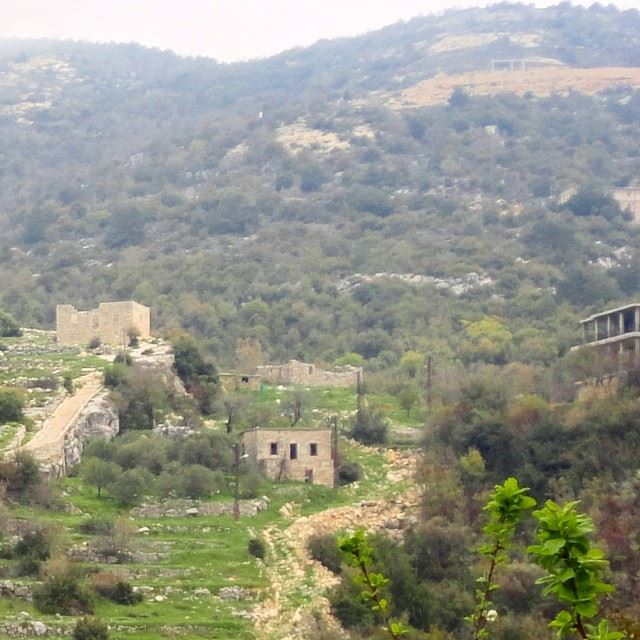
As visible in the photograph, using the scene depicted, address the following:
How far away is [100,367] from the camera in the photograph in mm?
50531

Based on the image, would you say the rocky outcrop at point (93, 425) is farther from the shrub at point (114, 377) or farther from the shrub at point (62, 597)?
the shrub at point (62, 597)

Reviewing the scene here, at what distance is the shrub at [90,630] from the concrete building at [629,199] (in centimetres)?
6980

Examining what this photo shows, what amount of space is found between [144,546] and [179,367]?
52.7 ft

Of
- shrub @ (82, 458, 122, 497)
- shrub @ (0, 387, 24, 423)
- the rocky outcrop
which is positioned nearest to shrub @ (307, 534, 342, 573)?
shrub @ (82, 458, 122, 497)

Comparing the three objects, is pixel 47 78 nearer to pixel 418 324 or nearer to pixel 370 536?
pixel 418 324

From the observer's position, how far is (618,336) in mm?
49000

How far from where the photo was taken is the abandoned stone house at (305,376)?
57.2 m

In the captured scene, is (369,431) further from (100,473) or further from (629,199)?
(629,199)

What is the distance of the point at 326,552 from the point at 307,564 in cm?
77

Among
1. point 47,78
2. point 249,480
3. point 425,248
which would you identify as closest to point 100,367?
point 249,480

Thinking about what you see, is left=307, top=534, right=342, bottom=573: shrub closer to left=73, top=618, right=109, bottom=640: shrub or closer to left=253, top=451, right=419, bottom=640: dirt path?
left=253, top=451, right=419, bottom=640: dirt path

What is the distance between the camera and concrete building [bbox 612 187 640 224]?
3806 inches

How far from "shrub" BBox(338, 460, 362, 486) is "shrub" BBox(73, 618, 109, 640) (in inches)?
Answer: 588

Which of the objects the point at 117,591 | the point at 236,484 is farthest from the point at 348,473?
the point at 117,591
